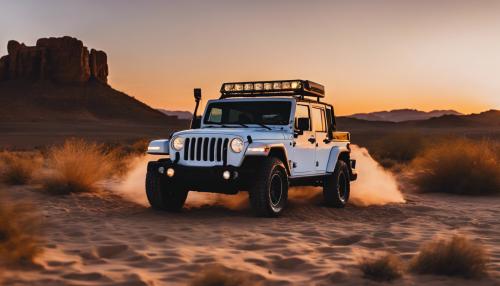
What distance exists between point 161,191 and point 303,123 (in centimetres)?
265

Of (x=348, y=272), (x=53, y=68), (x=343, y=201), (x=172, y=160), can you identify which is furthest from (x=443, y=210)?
(x=53, y=68)

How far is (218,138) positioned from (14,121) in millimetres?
116590

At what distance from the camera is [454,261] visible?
21.2ft

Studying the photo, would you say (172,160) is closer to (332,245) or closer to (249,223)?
(249,223)

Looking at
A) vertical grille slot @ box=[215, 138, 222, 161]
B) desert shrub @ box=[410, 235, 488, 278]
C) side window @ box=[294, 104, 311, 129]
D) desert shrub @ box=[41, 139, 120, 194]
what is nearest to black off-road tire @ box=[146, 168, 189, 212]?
vertical grille slot @ box=[215, 138, 222, 161]

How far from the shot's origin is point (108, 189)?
14438mm

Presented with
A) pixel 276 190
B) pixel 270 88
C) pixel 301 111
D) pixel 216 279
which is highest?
pixel 270 88

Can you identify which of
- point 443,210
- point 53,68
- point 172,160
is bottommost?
point 443,210

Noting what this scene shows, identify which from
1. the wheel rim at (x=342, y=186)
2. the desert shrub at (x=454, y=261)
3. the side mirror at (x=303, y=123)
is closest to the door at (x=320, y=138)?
the wheel rim at (x=342, y=186)

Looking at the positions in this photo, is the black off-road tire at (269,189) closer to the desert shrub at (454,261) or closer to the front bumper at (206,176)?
the front bumper at (206,176)

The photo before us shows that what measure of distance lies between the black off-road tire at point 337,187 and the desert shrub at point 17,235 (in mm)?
6662

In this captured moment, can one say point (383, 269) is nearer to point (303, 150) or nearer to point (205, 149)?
point (205, 149)

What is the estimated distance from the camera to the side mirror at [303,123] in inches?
414

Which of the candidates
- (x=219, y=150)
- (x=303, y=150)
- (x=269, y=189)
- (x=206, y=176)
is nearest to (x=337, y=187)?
(x=303, y=150)
